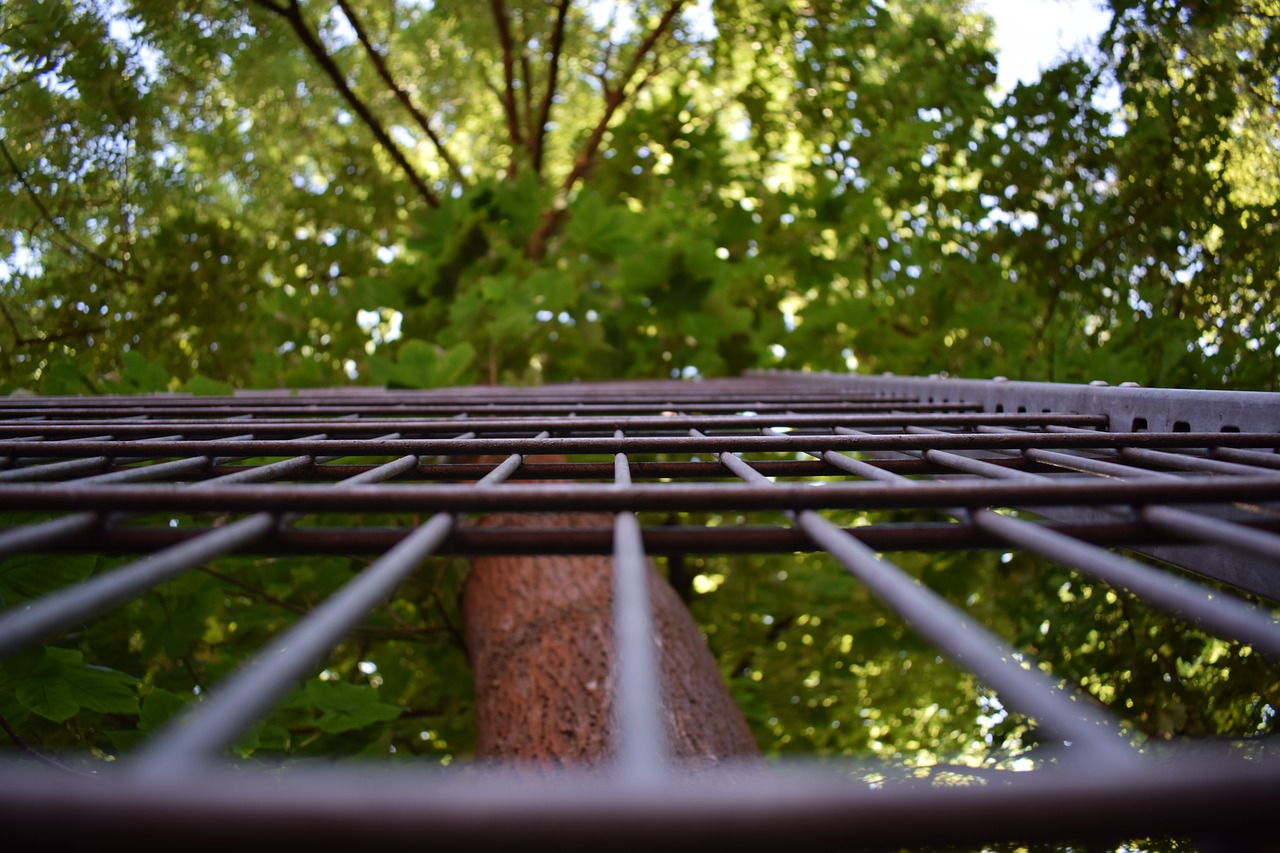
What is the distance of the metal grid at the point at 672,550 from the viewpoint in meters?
0.30

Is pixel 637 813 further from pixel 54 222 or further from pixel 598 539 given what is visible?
pixel 54 222

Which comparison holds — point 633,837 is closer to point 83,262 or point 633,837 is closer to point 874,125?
point 83,262

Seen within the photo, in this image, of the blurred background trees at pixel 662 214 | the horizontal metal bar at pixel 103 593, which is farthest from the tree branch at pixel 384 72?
the horizontal metal bar at pixel 103 593

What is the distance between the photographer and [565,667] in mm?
2240

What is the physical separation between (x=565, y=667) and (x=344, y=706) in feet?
1.96

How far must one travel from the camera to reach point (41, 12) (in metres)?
3.00

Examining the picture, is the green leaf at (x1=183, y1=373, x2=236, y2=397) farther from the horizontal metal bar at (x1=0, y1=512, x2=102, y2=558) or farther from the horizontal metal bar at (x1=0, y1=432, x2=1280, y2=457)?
the horizontal metal bar at (x1=0, y1=512, x2=102, y2=558)

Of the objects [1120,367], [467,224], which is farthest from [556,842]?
[467,224]

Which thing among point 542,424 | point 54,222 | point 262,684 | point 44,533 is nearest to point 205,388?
point 54,222

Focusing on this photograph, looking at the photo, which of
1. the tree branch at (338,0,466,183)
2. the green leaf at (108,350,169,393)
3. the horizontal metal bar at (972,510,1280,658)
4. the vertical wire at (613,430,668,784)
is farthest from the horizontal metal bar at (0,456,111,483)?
the tree branch at (338,0,466,183)

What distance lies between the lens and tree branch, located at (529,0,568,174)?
16.4ft

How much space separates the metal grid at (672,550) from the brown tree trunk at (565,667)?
42cm

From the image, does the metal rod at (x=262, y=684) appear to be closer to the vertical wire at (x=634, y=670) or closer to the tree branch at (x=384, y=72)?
the vertical wire at (x=634, y=670)

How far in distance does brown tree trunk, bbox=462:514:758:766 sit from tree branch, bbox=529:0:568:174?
3.66 meters
